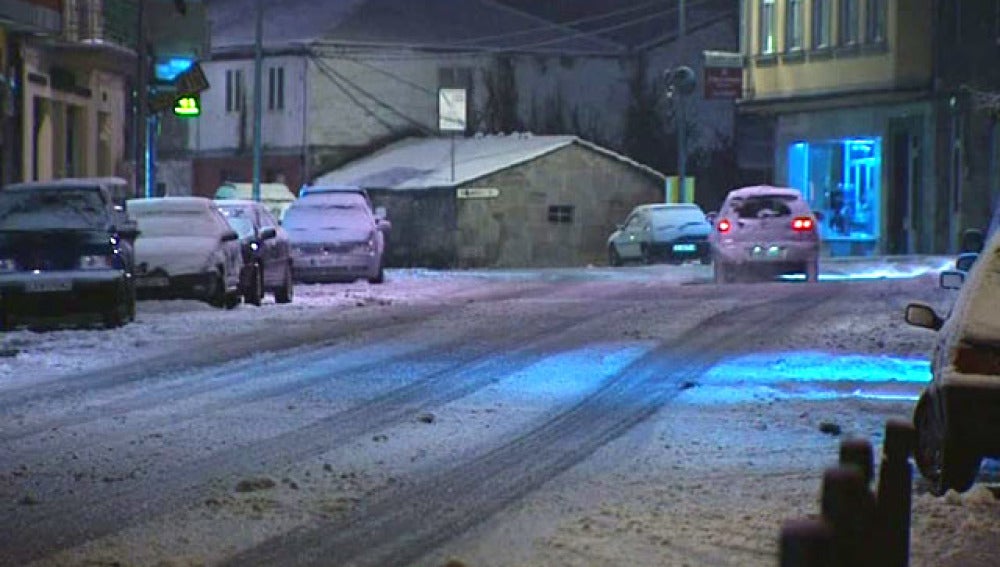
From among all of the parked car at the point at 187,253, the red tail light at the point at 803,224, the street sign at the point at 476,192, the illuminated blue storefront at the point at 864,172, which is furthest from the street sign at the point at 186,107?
the street sign at the point at 476,192

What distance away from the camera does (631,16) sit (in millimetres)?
73438

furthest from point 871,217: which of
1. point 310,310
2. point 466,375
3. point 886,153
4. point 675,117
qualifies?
point 466,375

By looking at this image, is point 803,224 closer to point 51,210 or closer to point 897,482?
point 51,210

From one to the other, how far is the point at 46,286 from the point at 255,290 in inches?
224

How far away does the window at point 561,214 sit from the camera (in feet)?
198

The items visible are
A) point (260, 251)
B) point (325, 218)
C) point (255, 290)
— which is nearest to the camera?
point (255, 290)

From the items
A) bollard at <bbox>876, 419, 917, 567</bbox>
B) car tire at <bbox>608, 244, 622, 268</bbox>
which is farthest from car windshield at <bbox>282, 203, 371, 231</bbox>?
bollard at <bbox>876, 419, 917, 567</bbox>

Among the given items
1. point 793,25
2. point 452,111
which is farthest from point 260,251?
point 452,111

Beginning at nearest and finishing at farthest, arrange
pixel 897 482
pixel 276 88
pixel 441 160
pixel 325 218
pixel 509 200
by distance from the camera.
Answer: pixel 897 482, pixel 325 218, pixel 509 200, pixel 441 160, pixel 276 88

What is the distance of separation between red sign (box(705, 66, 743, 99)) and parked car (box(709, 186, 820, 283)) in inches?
673

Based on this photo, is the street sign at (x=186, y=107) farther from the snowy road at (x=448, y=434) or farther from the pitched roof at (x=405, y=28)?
the pitched roof at (x=405, y=28)

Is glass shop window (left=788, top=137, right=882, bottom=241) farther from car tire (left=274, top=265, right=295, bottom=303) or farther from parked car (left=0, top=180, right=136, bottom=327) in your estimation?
parked car (left=0, top=180, right=136, bottom=327)

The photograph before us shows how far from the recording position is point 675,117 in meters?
69.3

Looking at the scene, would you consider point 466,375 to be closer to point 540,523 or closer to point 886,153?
point 540,523
